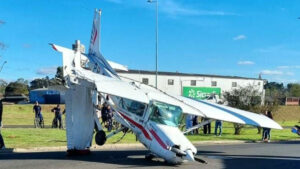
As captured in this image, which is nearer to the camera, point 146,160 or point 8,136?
point 146,160

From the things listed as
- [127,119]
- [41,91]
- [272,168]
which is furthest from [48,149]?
[41,91]

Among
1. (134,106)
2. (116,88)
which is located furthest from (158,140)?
(116,88)

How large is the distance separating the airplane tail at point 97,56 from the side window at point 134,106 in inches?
108

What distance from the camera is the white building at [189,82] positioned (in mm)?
69125

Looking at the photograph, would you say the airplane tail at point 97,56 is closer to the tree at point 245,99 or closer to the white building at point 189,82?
the tree at point 245,99

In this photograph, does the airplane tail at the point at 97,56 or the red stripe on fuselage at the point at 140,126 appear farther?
the airplane tail at the point at 97,56

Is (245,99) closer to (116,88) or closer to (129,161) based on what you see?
(129,161)

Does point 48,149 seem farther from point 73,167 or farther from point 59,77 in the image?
point 73,167

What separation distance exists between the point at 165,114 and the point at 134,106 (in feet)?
4.13

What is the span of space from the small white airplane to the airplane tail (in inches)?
88.1

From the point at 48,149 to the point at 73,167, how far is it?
529 cm

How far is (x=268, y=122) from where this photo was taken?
16156 mm

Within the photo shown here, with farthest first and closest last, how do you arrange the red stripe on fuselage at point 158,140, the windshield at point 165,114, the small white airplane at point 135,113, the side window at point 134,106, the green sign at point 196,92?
the green sign at point 196,92, the side window at point 134,106, the windshield at point 165,114, the small white airplane at point 135,113, the red stripe on fuselage at point 158,140

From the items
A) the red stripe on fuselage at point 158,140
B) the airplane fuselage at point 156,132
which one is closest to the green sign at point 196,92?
the airplane fuselage at point 156,132
